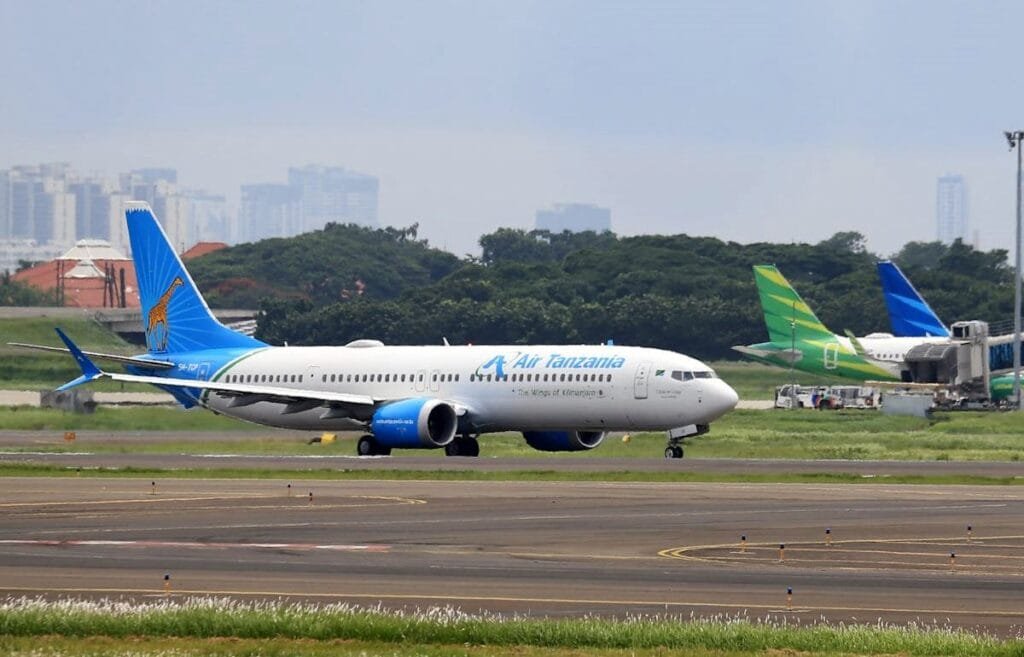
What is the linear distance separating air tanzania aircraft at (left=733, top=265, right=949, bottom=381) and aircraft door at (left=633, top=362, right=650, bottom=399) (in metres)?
40.1

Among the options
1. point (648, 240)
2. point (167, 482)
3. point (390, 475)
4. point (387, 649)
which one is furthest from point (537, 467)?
point (648, 240)

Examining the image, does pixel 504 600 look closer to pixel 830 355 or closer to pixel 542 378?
pixel 542 378

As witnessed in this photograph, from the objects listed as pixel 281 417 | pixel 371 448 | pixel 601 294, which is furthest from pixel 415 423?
pixel 601 294

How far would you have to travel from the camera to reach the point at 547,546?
2997 cm

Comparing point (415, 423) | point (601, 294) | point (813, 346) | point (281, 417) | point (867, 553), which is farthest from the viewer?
point (601, 294)

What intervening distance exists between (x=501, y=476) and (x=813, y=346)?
54.4 meters

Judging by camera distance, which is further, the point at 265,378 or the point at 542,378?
the point at 265,378

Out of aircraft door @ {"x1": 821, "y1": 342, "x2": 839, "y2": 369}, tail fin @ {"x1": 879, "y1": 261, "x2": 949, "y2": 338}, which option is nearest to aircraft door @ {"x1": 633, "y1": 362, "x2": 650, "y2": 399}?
aircraft door @ {"x1": 821, "y1": 342, "x2": 839, "y2": 369}

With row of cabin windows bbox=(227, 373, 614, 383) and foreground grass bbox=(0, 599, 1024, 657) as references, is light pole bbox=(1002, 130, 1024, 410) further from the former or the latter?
foreground grass bbox=(0, 599, 1024, 657)

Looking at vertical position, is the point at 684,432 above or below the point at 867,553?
above

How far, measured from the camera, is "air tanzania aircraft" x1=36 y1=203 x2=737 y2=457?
55.1 m

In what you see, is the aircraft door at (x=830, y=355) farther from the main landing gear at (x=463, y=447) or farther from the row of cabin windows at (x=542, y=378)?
the row of cabin windows at (x=542, y=378)

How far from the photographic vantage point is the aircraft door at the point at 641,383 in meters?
54.8

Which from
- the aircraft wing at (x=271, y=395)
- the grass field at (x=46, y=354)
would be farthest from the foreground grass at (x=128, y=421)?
the grass field at (x=46, y=354)
